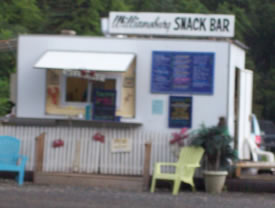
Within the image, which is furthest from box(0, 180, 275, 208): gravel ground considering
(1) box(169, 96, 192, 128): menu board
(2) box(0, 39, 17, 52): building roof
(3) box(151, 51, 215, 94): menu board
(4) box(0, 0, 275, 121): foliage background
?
(4) box(0, 0, 275, 121): foliage background

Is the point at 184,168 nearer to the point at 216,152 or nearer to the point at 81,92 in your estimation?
the point at 216,152

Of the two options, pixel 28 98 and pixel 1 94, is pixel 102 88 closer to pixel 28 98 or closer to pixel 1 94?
pixel 28 98

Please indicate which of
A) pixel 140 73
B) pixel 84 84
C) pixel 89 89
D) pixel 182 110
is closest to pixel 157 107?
pixel 182 110

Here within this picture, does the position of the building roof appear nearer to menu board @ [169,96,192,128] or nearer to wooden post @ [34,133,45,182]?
wooden post @ [34,133,45,182]

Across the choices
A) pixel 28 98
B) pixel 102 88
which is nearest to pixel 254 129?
pixel 102 88

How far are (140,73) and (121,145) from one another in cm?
152

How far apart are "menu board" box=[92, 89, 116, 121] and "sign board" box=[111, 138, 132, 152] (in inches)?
18.5

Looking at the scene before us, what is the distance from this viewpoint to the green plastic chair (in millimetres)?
12516

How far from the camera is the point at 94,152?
44.2 feet

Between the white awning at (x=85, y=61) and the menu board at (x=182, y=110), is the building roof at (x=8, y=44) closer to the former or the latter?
the white awning at (x=85, y=61)

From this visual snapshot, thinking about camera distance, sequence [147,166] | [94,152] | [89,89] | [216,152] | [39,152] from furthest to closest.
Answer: [89,89] → [94,152] → [39,152] → [147,166] → [216,152]

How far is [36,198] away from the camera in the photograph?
10.9 m

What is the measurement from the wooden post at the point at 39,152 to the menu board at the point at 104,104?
117 centimetres

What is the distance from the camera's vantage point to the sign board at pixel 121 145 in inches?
528
